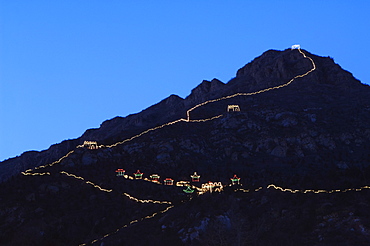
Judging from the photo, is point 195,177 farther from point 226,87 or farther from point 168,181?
point 226,87

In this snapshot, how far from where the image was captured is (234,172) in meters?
73.1

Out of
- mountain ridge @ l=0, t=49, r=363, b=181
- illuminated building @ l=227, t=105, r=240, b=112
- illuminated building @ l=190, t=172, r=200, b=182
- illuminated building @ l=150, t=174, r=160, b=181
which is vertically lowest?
illuminated building @ l=190, t=172, r=200, b=182

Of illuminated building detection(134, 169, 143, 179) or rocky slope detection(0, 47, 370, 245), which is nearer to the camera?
rocky slope detection(0, 47, 370, 245)

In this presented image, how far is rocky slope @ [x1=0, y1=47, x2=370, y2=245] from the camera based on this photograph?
44938mm

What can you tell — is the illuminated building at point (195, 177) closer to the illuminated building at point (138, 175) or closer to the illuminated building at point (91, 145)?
the illuminated building at point (138, 175)

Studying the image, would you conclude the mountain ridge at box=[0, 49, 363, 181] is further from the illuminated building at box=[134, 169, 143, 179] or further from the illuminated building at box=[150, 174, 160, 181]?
the illuminated building at box=[134, 169, 143, 179]

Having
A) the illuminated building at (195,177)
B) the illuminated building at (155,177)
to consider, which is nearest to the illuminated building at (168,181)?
the illuminated building at (155,177)

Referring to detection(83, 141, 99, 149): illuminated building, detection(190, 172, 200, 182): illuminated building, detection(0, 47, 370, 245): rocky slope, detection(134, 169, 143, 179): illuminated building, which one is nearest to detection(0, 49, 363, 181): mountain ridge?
detection(0, 47, 370, 245): rocky slope

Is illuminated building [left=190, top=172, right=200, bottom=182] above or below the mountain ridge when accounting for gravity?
below

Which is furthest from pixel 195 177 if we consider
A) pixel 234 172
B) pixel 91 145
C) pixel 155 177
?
pixel 91 145

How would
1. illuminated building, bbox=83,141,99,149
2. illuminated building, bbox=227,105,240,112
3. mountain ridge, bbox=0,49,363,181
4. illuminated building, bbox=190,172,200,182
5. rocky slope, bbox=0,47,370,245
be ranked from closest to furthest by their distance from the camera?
rocky slope, bbox=0,47,370,245, illuminated building, bbox=190,172,200,182, illuminated building, bbox=83,141,99,149, illuminated building, bbox=227,105,240,112, mountain ridge, bbox=0,49,363,181

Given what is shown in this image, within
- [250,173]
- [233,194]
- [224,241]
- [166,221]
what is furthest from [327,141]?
[224,241]

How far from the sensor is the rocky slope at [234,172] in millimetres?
44938

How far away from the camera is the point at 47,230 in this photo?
178ft
